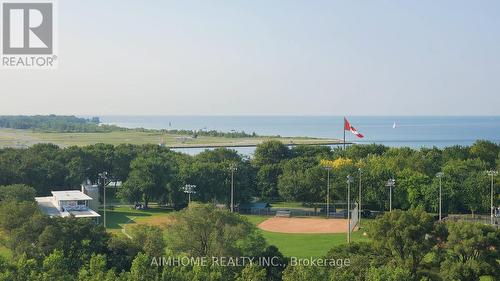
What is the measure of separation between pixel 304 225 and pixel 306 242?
8.27 m

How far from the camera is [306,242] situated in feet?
158

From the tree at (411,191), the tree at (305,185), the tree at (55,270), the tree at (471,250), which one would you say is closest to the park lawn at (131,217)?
the tree at (305,185)

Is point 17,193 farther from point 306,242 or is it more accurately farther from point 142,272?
point 142,272

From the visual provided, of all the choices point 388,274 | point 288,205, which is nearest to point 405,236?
point 388,274

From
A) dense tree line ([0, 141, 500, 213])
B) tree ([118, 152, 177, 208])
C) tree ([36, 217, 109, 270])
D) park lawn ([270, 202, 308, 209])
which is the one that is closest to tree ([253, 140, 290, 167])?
dense tree line ([0, 141, 500, 213])

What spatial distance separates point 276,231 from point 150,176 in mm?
17364

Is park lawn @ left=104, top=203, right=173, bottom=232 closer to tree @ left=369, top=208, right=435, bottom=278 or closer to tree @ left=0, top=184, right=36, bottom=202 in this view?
tree @ left=0, top=184, right=36, bottom=202

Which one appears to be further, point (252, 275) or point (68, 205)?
point (68, 205)

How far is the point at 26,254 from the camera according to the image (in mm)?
31438

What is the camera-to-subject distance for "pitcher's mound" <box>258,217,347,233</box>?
53.8 m

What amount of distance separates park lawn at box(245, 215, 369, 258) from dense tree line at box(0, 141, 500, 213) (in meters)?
11.6

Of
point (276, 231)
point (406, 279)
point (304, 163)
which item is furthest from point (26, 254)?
point (304, 163)

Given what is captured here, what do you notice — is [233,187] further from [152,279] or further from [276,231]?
[152,279]

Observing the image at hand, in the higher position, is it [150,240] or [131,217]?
[150,240]
